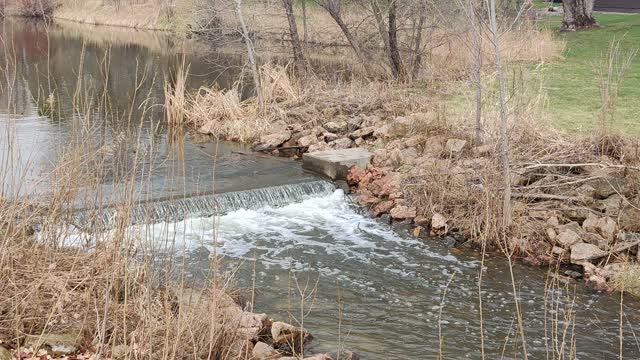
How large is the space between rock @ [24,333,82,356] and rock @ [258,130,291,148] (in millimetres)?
8570

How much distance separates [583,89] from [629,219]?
621 centimetres

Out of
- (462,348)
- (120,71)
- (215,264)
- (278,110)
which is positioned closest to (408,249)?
(462,348)

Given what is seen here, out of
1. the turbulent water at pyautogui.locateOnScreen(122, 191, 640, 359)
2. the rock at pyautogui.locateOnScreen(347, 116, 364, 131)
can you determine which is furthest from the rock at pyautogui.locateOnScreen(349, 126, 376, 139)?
the turbulent water at pyautogui.locateOnScreen(122, 191, 640, 359)

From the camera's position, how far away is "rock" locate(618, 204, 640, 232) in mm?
8367

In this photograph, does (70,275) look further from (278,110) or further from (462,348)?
(278,110)

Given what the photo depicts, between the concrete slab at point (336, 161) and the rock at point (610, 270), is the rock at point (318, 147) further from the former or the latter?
the rock at point (610, 270)

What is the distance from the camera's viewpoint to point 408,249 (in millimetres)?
8562

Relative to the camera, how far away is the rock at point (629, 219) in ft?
27.5

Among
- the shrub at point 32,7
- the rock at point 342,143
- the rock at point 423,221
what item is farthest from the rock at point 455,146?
the shrub at point 32,7

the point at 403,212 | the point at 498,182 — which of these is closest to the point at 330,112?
the point at 403,212

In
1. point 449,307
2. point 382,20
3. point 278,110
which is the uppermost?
point 382,20

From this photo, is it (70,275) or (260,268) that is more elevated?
(70,275)

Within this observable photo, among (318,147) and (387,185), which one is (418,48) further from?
(387,185)

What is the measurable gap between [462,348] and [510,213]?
276cm
